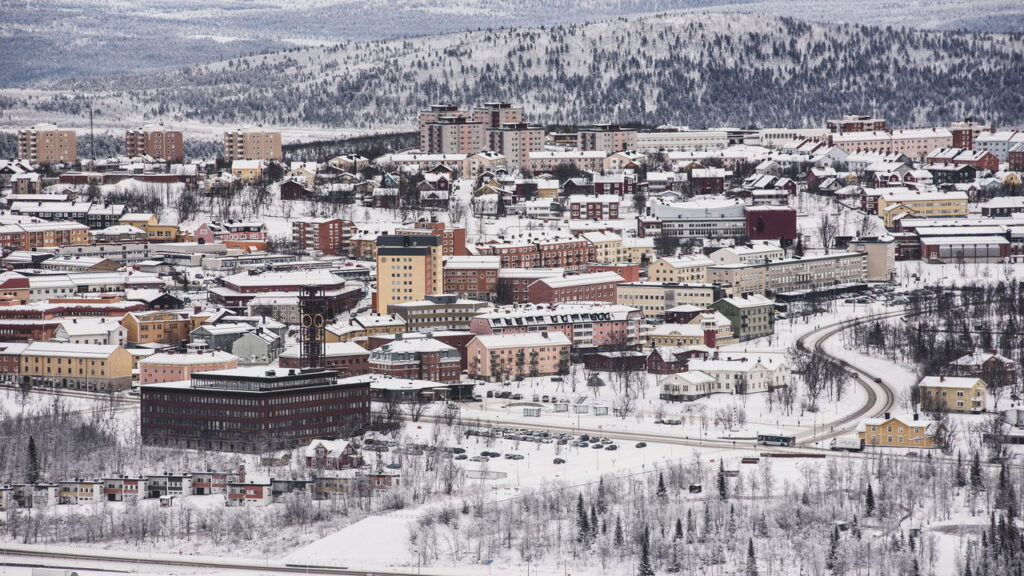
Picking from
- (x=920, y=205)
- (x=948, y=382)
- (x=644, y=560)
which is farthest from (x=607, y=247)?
(x=644, y=560)

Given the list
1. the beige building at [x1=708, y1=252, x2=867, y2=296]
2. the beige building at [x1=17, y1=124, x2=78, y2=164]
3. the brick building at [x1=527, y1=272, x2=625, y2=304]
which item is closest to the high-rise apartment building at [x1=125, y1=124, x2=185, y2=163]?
the beige building at [x1=17, y1=124, x2=78, y2=164]

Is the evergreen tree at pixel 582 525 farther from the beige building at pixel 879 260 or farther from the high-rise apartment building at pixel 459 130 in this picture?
the high-rise apartment building at pixel 459 130

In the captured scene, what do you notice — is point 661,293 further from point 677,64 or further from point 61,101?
point 61,101

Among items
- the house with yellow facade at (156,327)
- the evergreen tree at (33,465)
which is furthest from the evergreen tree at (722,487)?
the house with yellow facade at (156,327)

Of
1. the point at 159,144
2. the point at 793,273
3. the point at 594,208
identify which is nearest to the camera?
the point at 793,273

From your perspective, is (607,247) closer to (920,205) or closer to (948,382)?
(920,205)

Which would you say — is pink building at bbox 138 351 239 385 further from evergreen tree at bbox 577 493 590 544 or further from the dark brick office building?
evergreen tree at bbox 577 493 590 544
